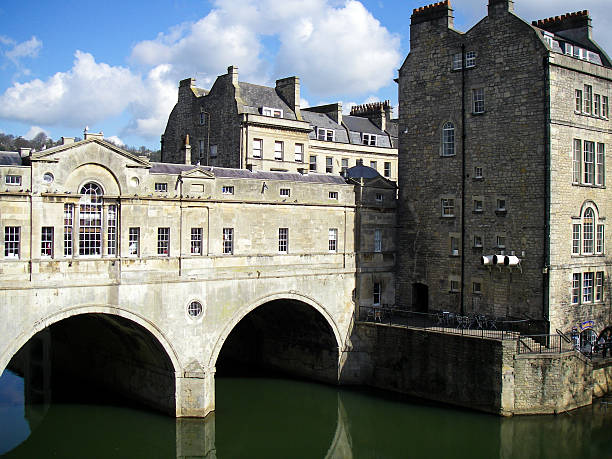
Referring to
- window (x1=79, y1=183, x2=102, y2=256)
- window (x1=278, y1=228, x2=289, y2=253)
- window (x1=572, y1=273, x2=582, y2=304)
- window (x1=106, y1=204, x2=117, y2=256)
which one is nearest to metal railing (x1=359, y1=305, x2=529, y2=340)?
window (x1=572, y1=273, x2=582, y2=304)

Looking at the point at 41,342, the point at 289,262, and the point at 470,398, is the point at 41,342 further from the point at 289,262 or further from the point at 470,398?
the point at 470,398

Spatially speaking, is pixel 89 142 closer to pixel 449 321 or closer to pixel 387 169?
pixel 449 321

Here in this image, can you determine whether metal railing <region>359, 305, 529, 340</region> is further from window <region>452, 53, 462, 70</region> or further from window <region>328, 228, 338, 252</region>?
window <region>452, 53, 462, 70</region>

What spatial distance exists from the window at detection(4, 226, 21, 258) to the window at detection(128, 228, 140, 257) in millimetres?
4107

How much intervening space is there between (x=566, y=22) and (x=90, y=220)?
86.2 ft

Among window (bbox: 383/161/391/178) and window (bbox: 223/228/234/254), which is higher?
window (bbox: 383/161/391/178)

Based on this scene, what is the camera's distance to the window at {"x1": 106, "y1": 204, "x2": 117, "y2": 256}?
25266 millimetres

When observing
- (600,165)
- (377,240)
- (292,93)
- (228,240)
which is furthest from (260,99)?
(600,165)

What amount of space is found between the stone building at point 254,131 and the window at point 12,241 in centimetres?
1750

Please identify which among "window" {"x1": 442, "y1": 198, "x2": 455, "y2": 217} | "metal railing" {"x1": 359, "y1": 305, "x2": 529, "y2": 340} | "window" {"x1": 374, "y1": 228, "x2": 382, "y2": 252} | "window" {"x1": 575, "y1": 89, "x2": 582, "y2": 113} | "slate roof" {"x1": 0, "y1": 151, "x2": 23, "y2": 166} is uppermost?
"window" {"x1": 575, "y1": 89, "x2": 582, "y2": 113}

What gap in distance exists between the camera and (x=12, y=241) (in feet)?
75.4

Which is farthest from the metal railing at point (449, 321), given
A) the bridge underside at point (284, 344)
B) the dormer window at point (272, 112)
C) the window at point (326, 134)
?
the window at point (326, 134)

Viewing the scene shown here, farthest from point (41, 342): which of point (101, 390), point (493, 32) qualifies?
point (493, 32)

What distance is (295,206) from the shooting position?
102 feet
